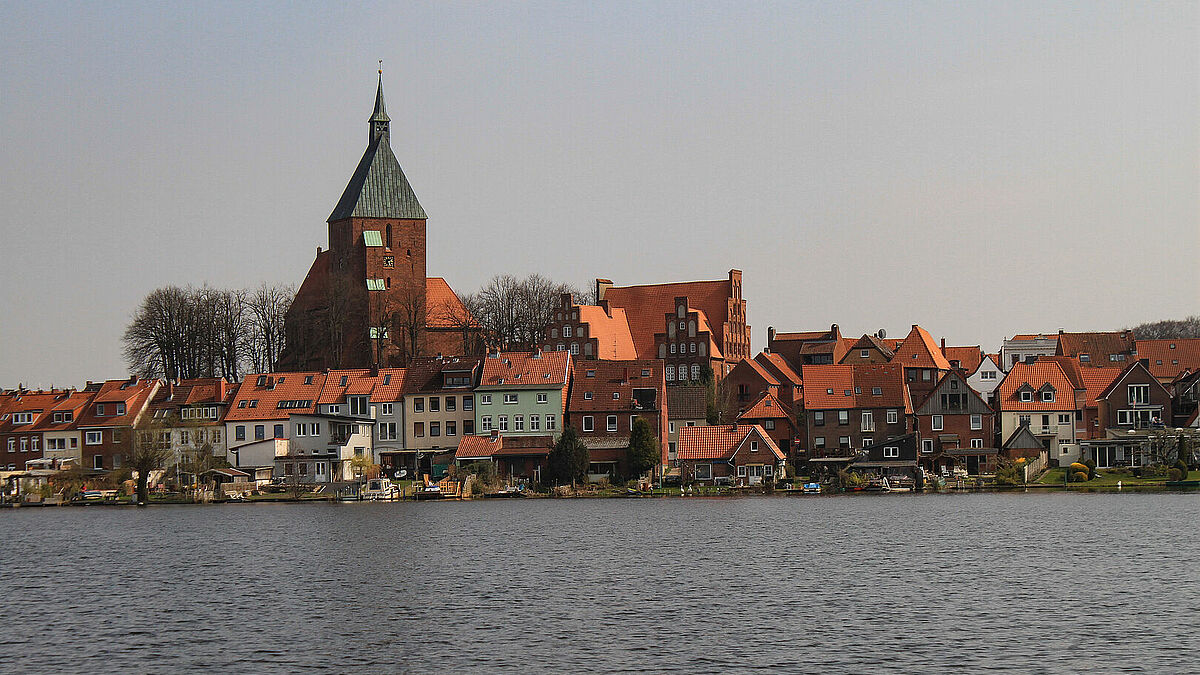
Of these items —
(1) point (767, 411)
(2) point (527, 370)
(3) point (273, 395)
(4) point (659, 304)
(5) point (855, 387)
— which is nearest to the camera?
(5) point (855, 387)

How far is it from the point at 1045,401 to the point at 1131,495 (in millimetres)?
15406

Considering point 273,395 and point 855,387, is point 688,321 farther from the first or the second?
point 273,395

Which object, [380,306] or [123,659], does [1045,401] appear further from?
[123,659]

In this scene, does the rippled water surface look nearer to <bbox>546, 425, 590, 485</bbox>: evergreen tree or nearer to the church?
<bbox>546, 425, 590, 485</bbox>: evergreen tree

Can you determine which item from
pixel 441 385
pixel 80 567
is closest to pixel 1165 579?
pixel 80 567

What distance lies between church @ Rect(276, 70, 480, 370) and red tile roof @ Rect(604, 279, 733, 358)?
16319 mm

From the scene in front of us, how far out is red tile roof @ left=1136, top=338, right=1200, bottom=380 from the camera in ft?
363

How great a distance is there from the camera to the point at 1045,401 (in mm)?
93062

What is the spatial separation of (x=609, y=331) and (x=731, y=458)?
1842 inches

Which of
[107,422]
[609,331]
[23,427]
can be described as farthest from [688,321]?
[23,427]

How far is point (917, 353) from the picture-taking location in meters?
121

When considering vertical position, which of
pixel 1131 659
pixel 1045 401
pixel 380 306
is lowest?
pixel 1131 659

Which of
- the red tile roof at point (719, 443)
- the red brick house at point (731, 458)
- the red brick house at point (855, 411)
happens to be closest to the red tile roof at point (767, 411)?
the red brick house at point (855, 411)

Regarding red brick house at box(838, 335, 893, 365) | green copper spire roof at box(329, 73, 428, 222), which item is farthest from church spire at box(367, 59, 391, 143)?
red brick house at box(838, 335, 893, 365)
